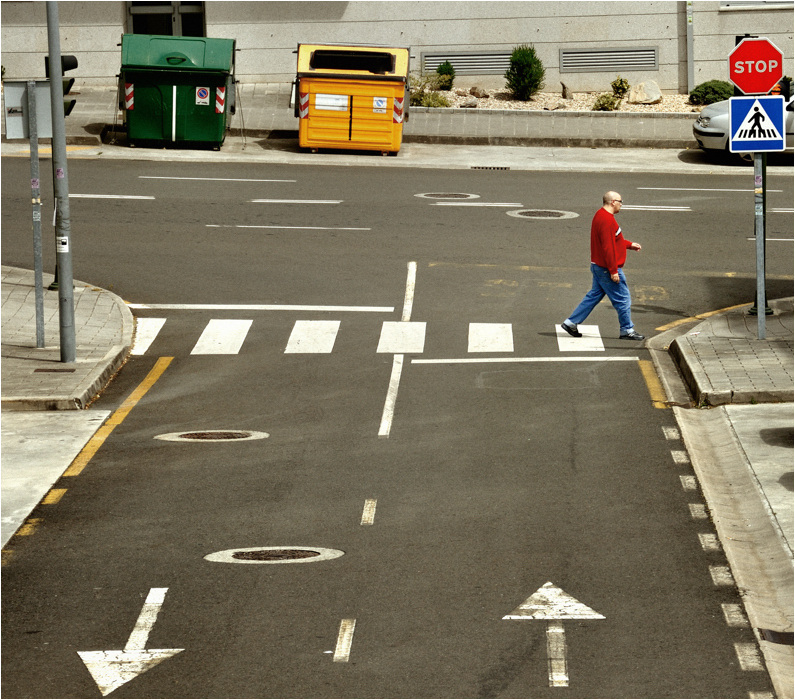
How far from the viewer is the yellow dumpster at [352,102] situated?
30031 millimetres

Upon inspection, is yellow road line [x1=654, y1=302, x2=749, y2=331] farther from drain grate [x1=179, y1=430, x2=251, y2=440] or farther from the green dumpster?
the green dumpster

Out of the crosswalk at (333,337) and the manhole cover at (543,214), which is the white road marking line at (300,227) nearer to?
the manhole cover at (543,214)

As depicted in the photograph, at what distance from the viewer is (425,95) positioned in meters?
34.3

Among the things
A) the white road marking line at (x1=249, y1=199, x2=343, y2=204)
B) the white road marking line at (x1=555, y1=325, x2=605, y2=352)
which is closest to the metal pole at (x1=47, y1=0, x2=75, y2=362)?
the white road marking line at (x1=555, y1=325, x2=605, y2=352)

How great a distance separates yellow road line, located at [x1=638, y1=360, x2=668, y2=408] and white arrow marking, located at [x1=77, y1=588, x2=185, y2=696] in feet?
22.3

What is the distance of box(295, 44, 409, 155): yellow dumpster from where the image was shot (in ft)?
98.5

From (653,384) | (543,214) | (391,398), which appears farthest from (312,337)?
(543,214)

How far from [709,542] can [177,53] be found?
24034 millimetres

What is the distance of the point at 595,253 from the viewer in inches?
615

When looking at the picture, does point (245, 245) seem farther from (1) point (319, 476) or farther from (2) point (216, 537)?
(2) point (216, 537)

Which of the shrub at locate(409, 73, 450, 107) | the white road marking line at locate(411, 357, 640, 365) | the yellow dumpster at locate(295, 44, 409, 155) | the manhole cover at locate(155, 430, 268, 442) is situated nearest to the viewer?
the manhole cover at locate(155, 430, 268, 442)

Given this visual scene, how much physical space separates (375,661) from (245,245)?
47.7ft

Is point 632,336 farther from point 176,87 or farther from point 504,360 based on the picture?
point 176,87

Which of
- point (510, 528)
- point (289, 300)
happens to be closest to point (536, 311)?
point (289, 300)
